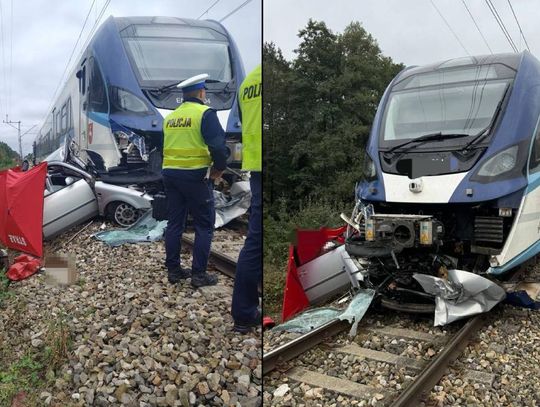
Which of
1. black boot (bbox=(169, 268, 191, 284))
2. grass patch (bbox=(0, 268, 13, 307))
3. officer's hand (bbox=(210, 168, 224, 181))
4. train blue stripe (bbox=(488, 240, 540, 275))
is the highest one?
officer's hand (bbox=(210, 168, 224, 181))

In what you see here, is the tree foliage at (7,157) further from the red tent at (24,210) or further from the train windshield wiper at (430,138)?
the train windshield wiper at (430,138)

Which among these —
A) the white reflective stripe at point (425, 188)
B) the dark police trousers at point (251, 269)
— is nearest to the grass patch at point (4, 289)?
the dark police trousers at point (251, 269)

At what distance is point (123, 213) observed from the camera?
219 centimetres

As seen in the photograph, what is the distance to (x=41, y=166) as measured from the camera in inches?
98.1

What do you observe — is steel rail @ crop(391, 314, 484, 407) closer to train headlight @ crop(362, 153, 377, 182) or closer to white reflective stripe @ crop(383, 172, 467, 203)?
white reflective stripe @ crop(383, 172, 467, 203)

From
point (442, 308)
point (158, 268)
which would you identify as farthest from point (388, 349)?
point (158, 268)

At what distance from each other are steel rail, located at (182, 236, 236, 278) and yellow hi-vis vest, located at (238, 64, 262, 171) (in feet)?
1.10

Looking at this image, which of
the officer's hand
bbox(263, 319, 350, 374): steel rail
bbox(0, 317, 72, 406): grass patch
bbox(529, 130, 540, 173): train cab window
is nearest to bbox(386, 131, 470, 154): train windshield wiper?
bbox(529, 130, 540, 173): train cab window

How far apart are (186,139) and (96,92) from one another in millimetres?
636

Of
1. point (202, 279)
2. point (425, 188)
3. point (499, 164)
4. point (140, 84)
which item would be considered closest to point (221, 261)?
point (202, 279)

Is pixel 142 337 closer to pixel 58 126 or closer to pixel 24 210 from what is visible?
pixel 24 210

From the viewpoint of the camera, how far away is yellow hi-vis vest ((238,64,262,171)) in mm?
1658

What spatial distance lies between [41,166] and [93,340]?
3.01 ft

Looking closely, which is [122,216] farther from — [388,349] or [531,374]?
[531,374]
